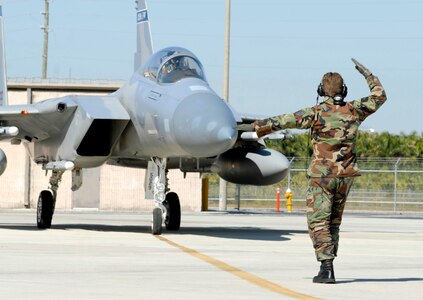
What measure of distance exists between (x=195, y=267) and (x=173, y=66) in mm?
6280

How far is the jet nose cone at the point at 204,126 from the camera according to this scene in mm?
14555

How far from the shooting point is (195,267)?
35.1ft

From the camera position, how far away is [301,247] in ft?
47.2

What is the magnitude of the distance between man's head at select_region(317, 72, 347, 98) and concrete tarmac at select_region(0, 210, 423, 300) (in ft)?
5.42

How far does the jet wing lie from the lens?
17625 millimetres

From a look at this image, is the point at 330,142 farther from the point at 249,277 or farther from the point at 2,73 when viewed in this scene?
the point at 2,73

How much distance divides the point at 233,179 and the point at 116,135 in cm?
222

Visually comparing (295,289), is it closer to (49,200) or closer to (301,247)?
(301,247)

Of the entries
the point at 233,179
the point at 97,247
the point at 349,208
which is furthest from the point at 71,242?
the point at 349,208

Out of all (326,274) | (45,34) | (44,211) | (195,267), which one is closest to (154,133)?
(44,211)

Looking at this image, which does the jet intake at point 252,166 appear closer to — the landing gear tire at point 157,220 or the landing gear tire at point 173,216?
the landing gear tire at point 173,216

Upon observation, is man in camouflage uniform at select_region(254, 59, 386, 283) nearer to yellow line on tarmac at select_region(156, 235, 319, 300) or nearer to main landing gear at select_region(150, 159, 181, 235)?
yellow line on tarmac at select_region(156, 235, 319, 300)

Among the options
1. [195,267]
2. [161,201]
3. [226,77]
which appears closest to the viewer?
[195,267]

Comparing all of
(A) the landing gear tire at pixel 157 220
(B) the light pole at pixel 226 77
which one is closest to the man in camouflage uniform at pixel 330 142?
(A) the landing gear tire at pixel 157 220
